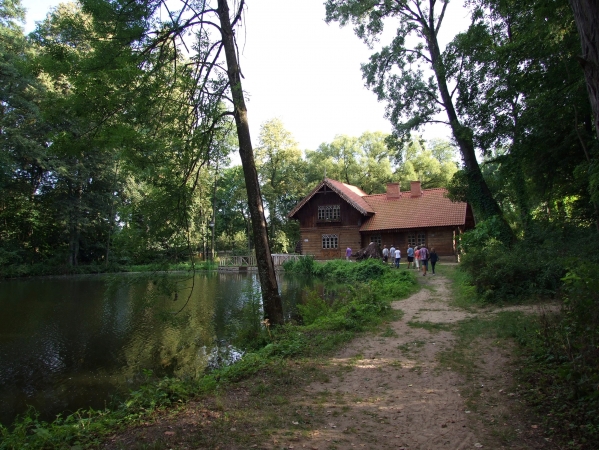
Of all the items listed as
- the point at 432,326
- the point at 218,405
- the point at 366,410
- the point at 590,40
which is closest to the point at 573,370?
the point at 366,410

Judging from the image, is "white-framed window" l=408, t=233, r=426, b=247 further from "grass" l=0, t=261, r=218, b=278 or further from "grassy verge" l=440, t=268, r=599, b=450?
"grassy verge" l=440, t=268, r=599, b=450

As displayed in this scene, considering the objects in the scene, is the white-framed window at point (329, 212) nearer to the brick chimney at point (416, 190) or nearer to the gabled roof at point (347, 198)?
the gabled roof at point (347, 198)

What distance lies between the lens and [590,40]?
356 cm

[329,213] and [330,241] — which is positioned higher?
[329,213]

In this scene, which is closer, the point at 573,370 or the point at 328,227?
the point at 573,370

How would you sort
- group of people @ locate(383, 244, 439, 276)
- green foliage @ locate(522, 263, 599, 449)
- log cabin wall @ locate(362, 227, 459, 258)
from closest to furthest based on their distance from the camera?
green foliage @ locate(522, 263, 599, 449) < group of people @ locate(383, 244, 439, 276) < log cabin wall @ locate(362, 227, 459, 258)

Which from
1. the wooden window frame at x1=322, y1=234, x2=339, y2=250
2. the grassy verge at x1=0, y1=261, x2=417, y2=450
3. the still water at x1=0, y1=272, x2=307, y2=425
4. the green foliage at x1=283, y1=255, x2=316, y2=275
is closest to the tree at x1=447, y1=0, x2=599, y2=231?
the grassy verge at x1=0, y1=261, x2=417, y2=450

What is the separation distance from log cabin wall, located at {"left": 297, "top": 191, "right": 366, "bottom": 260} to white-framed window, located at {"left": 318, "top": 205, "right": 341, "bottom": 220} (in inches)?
10.0

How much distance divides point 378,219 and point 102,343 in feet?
82.8

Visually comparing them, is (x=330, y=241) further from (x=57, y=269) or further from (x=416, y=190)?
(x=57, y=269)

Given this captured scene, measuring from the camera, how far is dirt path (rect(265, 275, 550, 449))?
368 centimetres

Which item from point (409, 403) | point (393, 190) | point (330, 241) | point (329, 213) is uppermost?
point (393, 190)

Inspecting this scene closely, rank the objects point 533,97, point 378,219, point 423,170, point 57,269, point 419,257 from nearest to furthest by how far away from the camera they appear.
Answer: point 533,97 → point 419,257 → point 378,219 → point 57,269 → point 423,170

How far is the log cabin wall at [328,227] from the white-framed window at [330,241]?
20 cm
